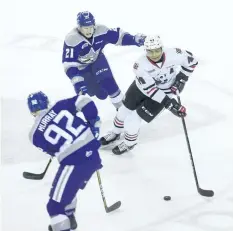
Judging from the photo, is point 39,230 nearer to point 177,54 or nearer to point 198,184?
point 198,184

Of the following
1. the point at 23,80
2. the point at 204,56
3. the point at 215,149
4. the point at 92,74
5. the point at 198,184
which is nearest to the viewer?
the point at 198,184

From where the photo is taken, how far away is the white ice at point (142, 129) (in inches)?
138

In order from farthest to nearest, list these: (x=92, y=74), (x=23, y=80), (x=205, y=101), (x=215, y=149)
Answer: (x=23, y=80)
(x=205, y=101)
(x=92, y=74)
(x=215, y=149)

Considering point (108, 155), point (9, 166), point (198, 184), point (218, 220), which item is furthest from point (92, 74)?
point (218, 220)

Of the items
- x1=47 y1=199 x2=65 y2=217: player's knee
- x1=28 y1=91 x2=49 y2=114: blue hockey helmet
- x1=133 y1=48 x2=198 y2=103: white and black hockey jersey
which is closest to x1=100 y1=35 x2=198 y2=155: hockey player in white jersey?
x1=133 y1=48 x2=198 y2=103: white and black hockey jersey

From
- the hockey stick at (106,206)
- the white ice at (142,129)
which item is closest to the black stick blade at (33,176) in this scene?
the white ice at (142,129)

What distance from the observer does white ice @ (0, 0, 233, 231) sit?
11.5ft

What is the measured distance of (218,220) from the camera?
3.39 m

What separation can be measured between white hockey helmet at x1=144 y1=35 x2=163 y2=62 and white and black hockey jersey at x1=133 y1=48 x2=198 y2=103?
8 centimetres

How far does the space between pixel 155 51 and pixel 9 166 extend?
1395 mm

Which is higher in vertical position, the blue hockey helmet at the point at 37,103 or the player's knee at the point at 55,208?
the blue hockey helmet at the point at 37,103

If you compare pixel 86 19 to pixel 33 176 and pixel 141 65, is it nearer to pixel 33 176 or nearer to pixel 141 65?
pixel 141 65

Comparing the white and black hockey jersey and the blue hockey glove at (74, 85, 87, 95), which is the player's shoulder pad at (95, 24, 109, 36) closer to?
the blue hockey glove at (74, 85, 87, 95)

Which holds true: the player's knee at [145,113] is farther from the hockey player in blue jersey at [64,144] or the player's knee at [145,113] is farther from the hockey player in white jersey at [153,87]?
the hockey player in blue jersey at [64,144]
